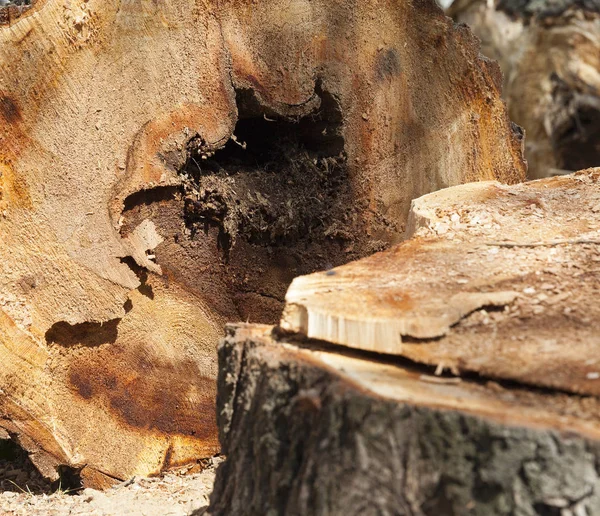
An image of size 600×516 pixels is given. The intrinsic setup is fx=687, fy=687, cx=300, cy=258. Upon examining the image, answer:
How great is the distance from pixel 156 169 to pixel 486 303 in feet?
3.55

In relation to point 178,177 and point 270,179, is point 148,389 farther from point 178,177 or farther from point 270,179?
point 270,179

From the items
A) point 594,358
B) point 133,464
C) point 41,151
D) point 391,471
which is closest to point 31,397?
point 133,464

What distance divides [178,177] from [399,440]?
1.20 m

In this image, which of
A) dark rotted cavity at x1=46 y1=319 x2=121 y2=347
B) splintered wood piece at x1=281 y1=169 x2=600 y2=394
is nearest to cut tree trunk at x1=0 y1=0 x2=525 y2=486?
dark rotted cavity at x1=46 y1=319 x2=121 y2=347

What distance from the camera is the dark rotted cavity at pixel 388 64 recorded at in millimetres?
2242

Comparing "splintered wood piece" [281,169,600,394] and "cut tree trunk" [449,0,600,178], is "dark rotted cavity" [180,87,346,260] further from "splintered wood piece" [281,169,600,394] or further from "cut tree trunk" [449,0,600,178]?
"cut tree trunk" [449,0,600,178]

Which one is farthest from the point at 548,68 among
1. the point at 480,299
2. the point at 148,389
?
the point at 480,299

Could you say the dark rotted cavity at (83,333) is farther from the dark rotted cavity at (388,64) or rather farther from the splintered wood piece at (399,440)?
the dark rotted cavity at (388,64)

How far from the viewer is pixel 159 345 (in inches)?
81.2

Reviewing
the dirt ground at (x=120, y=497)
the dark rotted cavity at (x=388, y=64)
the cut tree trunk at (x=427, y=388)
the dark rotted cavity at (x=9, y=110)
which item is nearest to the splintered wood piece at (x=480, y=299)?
the cut tree trunk at (x=427, y=388)

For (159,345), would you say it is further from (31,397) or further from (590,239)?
(590,239)

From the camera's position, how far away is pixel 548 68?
5098 millimetres

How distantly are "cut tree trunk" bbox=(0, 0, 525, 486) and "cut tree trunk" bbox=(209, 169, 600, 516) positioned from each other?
667 mm

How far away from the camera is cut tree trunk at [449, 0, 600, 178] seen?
5.07 metres
